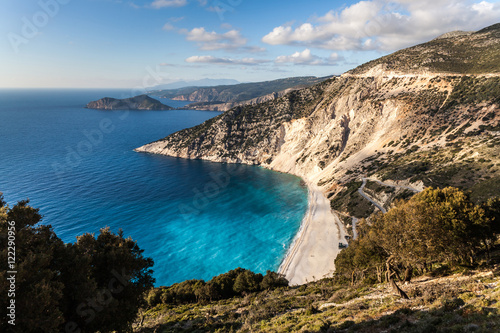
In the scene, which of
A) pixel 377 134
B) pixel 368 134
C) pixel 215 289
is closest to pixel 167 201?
pixel 215 289

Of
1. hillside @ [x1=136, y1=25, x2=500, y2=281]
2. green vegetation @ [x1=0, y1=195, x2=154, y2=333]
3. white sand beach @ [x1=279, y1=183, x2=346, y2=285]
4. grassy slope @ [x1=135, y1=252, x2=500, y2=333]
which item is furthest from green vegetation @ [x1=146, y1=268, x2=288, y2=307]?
green vegetation @ [x1=0, y1=195, x2=154, y2=333]

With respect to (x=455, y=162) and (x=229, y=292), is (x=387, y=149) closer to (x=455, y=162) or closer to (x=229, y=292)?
(x=455, y=162)

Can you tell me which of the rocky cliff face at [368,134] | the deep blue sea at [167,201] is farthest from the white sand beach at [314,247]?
the rocky cliff face at [368,134]

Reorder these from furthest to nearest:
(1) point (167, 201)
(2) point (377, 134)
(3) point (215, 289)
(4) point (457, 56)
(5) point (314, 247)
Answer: (4) point (457, 56) < (2) point (377, 134) < (1) point (167, 201) < (5) point (314, 247) < (3) point (215, 289)

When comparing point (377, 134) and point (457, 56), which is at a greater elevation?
point (457, 56)

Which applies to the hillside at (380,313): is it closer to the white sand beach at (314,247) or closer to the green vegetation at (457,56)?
the white sand beach at (314,247)

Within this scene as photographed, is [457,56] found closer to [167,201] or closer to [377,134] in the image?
[377,134]

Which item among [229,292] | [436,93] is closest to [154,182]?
[229,292]
